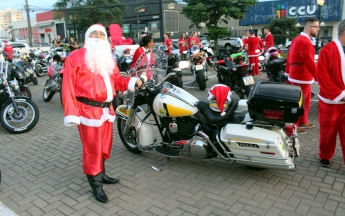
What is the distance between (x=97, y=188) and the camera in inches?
133

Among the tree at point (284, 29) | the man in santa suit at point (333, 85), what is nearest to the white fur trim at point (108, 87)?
the man in santa suit at point (333, 85)

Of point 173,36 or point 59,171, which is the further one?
point 173,36

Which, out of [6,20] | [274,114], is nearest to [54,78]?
[274,114]

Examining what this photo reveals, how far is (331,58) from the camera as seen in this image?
3584 mm

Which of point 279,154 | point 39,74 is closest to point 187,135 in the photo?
point 279,154

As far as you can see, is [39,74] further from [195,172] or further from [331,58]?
[331,58]

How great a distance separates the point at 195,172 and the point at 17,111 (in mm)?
3770

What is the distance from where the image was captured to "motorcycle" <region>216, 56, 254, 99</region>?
7.13 meters

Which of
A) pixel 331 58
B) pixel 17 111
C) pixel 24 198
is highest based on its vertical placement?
pixel 331 58

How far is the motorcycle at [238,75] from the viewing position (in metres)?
7.13

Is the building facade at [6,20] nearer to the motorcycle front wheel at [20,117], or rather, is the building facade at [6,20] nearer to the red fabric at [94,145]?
the motorcycle front wheel at [20,117]

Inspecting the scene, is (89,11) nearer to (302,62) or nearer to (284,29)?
(284,29)

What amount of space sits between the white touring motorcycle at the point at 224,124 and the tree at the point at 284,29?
2541 centimetres

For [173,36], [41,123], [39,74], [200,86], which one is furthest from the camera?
[173,36]
